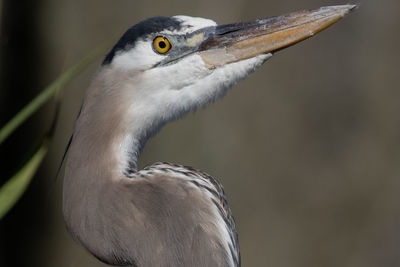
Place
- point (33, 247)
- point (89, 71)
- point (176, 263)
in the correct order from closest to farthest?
point (176, 263) < point (89, 71) < point (33, 247)

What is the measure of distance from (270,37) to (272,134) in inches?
83.9

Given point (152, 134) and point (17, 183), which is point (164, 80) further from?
point (17, 183)

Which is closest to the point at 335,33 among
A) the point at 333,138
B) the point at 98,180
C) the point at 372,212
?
the point at 333,138

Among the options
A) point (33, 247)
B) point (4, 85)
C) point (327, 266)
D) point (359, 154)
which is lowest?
point (327, 266)

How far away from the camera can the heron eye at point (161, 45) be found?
4.84 feet

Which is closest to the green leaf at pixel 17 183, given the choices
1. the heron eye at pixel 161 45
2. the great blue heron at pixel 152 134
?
the great blue heron at pixel 152 134

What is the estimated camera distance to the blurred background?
11.5 feet

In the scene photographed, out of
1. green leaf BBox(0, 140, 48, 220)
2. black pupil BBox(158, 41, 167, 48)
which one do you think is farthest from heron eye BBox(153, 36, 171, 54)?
green leaf BBox(0, 140, 48, 220)

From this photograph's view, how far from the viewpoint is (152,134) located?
4.96 ft

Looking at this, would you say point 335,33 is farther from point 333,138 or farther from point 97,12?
point 97,12

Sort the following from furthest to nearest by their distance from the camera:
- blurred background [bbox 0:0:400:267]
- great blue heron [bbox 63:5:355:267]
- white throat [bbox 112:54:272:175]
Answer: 1. blurred background [bbox 0:0:400:267]
2. white throat [bbox 112:54:272:175]
3. great blue heron [bbox 63:5:355:267]

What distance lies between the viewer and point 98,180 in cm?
134

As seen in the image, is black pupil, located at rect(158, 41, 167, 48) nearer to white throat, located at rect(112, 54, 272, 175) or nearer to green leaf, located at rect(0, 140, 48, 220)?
white throat, located at rect(112, 54, 272, 175)

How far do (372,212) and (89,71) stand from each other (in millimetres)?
1894
